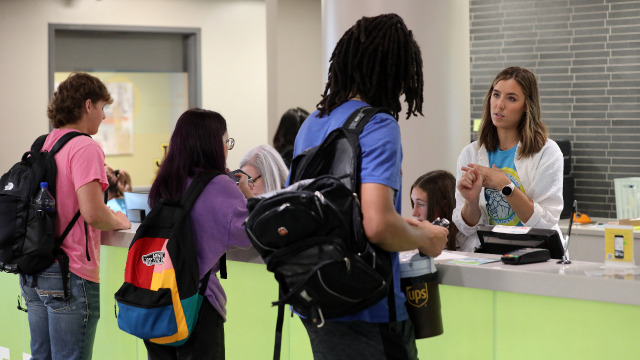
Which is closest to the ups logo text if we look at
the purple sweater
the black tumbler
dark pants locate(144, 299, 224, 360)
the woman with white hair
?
the black tumbler

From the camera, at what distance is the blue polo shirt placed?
1.73 m

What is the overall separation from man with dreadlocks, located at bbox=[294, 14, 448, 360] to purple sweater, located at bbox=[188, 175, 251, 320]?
422 millimetres

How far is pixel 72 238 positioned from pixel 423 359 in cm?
139

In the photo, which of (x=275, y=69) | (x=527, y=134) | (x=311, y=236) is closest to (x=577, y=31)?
(x=275, y=69)

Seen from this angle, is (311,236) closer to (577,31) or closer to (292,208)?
(292,208)

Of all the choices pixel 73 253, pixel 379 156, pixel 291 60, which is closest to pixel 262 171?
pixel 73 253

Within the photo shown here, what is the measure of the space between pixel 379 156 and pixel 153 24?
22.8 ft

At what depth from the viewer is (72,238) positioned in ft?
9.35

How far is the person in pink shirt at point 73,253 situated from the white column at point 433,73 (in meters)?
1.72

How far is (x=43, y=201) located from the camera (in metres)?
2.77

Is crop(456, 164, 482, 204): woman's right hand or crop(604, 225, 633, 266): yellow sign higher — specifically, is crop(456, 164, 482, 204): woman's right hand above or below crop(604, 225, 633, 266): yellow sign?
above

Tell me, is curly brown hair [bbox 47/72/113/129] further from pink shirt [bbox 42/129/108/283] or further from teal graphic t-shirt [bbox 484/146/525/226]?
teal graphic t-shirt [bbox 484/146/525/226]

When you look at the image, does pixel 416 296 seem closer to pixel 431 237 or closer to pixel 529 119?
pixel 431 237

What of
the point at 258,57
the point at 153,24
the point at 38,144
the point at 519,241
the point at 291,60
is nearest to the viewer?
the point at 519,241
